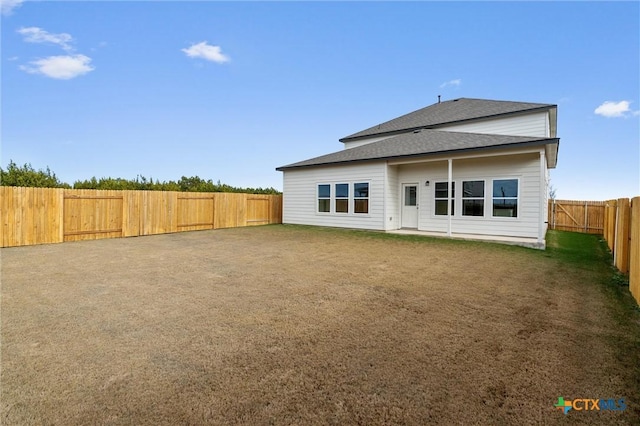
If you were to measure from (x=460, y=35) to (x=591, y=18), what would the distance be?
459cm

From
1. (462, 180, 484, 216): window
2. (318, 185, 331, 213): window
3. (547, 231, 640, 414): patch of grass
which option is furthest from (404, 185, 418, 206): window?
(547, 231, 640, 414): patch of grass

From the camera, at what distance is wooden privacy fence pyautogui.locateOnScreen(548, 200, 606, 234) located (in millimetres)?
14922

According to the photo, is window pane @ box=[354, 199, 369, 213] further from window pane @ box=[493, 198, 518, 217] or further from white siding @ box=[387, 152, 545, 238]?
window pane @ box=[493, 198, 518, 217]

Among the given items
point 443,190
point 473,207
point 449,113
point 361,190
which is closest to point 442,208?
point 443,190

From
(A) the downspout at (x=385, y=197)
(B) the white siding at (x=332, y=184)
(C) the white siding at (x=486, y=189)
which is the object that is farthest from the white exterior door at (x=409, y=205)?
(B) the white siding at (x=332, y=184)

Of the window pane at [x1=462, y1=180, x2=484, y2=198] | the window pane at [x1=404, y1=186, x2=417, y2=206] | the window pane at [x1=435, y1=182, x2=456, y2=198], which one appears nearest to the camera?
the window pane at [x1=462, y1=180, x2=484, y2=198]

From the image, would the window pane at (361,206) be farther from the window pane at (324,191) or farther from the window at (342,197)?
the window pane at (324,191)

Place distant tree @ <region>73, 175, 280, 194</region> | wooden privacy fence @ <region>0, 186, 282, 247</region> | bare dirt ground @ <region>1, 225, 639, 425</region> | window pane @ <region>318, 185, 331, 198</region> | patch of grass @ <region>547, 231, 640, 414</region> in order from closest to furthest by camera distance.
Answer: bare dirt ground @ <region>1, 225, 639, 425</region>, patch of grass @ <region>547, 231, 640, 414</region>, wooden privacy fence @ <region>0, 186, 282, 247</region>, window pane @ <region>318, 185, 331, 198</region>, distant tree @ <region>73, 175, 280, 194</region>

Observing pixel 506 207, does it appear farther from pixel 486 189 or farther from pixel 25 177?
pixel 25 177

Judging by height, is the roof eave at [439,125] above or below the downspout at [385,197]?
above

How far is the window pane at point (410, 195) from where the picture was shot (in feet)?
42.5

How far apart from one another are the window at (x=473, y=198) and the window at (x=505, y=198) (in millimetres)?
439

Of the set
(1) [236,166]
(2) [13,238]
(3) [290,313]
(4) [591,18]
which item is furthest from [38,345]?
(1) [236,166]

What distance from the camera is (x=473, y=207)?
37.6 ft
